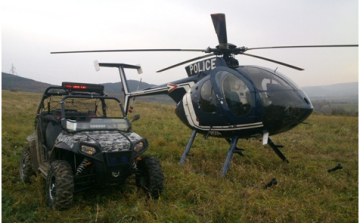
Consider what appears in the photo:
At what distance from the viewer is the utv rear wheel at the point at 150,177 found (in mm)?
4465

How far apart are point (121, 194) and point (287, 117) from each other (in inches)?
146

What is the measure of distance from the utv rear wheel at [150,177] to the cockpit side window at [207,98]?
2325mm

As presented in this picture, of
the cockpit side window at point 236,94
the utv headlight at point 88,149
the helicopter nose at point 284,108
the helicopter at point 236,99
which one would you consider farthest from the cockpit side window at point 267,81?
the utv headlight at point 88,149

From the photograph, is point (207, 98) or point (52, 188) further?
point (207, 98)

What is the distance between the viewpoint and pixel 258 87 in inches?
227

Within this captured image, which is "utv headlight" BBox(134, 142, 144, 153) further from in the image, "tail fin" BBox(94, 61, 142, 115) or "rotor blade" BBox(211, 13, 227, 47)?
"tail fin" BBox(94, 61, 142, 115)

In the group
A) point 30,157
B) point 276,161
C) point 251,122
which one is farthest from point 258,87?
point 30,157

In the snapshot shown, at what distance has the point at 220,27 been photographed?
247 inches

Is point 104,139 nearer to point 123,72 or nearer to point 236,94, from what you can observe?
point 236,94

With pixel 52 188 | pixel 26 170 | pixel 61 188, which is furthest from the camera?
pixel 26 170

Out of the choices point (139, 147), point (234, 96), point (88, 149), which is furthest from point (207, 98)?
point (88, 149)

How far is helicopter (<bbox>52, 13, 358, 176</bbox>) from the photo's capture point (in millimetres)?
5688

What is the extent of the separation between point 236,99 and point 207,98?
2.64 ft

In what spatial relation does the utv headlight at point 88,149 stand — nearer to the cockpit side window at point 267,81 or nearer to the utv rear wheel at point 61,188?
the utv rear wheel at point 61,188
